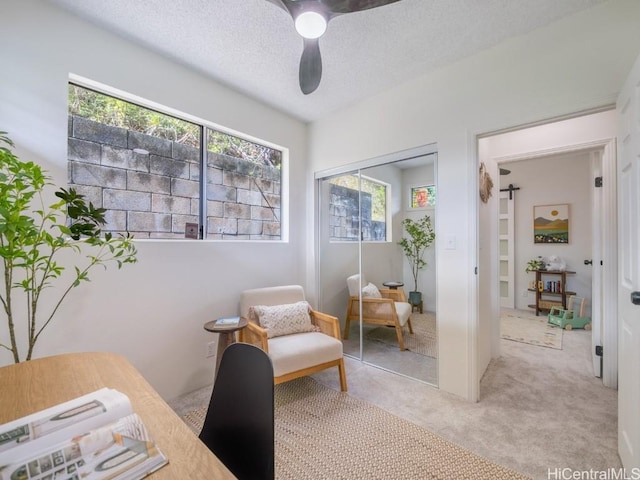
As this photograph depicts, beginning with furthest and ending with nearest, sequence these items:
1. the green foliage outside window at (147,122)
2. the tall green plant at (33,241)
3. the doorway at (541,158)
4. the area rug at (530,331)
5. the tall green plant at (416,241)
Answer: the area rug at (530,331), the tall green plant at (416,241), the doorway at (541,158), the green foliage outside window at (147,122), the tall green plant at (33,241)

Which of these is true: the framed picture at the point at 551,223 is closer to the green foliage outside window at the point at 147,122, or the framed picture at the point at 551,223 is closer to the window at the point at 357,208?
the window at the point at 357,208

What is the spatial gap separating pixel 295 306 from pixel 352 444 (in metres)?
1.18

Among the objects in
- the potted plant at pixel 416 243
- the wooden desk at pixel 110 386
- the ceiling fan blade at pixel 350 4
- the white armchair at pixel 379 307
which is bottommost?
the white armchair at pixel 379 307

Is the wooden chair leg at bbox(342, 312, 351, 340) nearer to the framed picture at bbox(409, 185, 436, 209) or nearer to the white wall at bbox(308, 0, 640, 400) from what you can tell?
the white wall at bbox(308, 0, 640, 400)

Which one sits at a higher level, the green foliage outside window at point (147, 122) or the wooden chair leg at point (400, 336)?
the green foliage outside window at point (147, 122)

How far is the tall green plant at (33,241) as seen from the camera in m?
1.24

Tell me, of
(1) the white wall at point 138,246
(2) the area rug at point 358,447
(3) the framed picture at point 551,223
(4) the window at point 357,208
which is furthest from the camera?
(3) the framed picture at point 551,223

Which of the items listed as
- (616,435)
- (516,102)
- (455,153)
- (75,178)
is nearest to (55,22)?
(75,178)

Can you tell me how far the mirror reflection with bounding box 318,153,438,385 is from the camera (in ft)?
8.30

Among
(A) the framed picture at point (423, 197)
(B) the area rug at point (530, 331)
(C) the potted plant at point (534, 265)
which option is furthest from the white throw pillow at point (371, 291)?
(C) the potted plant at point (534, 265)

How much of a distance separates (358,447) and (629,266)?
5.72ft

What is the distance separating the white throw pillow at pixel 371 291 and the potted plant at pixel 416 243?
14.1 inches

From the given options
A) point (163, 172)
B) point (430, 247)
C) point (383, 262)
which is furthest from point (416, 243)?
point (163, 172)

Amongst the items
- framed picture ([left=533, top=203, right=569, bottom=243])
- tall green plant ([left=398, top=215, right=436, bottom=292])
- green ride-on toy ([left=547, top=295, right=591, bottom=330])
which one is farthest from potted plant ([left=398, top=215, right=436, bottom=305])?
framed picture ([left=533, top=203, right=569, bottom=243])
